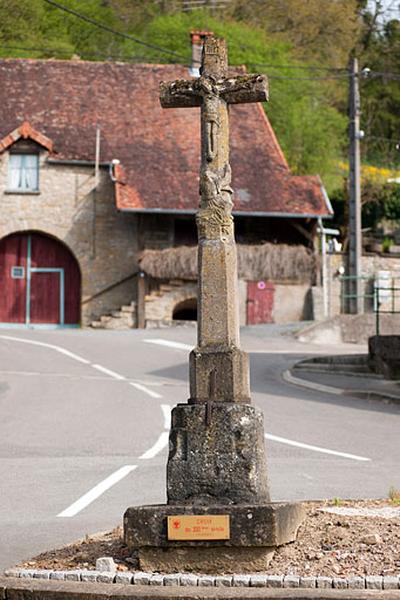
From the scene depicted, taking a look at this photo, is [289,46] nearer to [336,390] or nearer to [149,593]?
[336,390]

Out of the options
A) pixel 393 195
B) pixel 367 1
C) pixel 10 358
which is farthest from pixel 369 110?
pixel 10 358

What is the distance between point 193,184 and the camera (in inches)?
1646

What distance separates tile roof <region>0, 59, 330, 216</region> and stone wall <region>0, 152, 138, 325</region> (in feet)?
3.17

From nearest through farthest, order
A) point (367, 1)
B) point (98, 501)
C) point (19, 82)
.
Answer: point (98, 501) → point (19, 82) → point (367, 1)

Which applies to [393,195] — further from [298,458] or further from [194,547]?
[194,547]

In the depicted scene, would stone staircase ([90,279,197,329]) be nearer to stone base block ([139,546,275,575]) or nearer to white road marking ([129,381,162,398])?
white road marking ([129,381,162,398])

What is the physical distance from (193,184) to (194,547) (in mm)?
34976

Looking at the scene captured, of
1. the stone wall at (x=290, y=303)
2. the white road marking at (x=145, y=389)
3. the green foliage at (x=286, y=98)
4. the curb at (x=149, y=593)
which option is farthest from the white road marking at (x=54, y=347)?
the green foliage at (x=286, y=98)

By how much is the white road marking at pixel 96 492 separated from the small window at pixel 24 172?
96.6 ft

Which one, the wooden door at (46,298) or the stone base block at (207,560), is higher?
the wooden door at (46,298)

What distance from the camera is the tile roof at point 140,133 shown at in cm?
4119

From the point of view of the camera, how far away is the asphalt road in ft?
35.1

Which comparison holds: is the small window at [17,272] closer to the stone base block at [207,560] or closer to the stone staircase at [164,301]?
the stone staircase at [164,301]

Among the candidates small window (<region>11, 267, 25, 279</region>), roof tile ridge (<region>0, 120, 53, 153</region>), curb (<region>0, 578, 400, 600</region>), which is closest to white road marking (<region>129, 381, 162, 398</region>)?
curb (<region>0, 578, 400, 600</region>)
